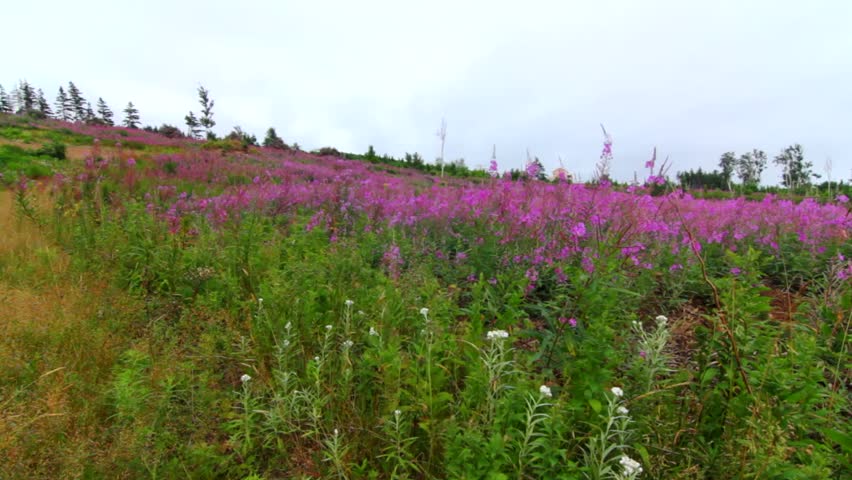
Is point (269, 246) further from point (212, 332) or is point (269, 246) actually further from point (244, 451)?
point (244, 451)

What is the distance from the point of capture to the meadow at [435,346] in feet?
5.38

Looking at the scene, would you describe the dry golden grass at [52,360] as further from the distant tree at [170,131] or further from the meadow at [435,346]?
the distant tree at [170,131]

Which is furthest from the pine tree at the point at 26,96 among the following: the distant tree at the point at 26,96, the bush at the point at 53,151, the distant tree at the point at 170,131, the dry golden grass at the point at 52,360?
the dry golden grass at the point at 52,360

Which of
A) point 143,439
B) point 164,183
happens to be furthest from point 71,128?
point 143,439

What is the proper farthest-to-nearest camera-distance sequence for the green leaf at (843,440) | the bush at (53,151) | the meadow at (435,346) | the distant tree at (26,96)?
the distant tree at (26,96) < the bush at (53,151) < the meadow at (435,346) < the green leaf at (843,440)

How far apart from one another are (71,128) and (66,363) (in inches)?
869

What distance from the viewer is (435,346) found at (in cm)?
199

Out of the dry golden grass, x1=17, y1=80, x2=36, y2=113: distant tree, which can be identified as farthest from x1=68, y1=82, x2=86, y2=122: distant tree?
the dry golden grass

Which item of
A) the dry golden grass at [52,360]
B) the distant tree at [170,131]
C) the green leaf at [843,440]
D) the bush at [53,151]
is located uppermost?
the distant tree at [170,131]

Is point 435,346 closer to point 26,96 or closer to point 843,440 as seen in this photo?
point 843,440

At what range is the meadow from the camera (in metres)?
1.64

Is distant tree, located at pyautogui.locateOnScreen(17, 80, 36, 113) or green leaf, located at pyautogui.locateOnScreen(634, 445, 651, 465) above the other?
distant tree, located at pyautogui.locateOnScreen(17, 80, 36, 113)

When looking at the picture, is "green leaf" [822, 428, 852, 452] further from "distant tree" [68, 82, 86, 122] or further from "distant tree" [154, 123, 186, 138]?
"distant tree" [68, 82, 86, 122]

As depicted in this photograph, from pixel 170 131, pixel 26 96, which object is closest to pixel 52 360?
pixel 170 131
